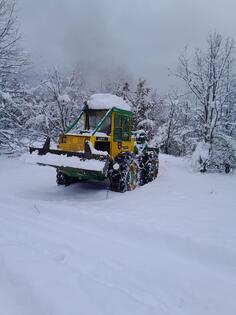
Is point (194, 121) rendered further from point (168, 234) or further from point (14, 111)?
point (168, 234)

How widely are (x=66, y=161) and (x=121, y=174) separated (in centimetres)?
161

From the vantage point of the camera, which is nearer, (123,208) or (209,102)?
(123,208)

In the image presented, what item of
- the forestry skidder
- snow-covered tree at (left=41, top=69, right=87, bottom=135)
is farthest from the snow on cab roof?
snow-covered tree at (left=41, top=69, right=87, bottom=135)

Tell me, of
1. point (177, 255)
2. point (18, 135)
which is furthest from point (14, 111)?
point (177, 255)

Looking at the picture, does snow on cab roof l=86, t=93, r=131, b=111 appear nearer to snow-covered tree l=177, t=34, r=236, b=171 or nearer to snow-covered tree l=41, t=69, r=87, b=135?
snow-covered tree l=177, t=34, r=236, b=171

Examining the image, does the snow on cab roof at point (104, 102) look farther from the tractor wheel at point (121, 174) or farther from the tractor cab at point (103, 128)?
the tractor wheel at point (121, 174)

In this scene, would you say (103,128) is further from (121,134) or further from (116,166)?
(116,166)

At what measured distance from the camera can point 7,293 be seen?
3.02m

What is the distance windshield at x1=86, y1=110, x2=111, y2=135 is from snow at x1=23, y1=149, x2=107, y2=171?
153cm

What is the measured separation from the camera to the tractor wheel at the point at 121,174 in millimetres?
8301

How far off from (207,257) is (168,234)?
78 cm

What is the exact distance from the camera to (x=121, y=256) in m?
4.01

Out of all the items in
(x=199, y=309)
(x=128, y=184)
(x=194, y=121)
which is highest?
(x=194, y=121)

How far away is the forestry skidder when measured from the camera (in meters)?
7.46
